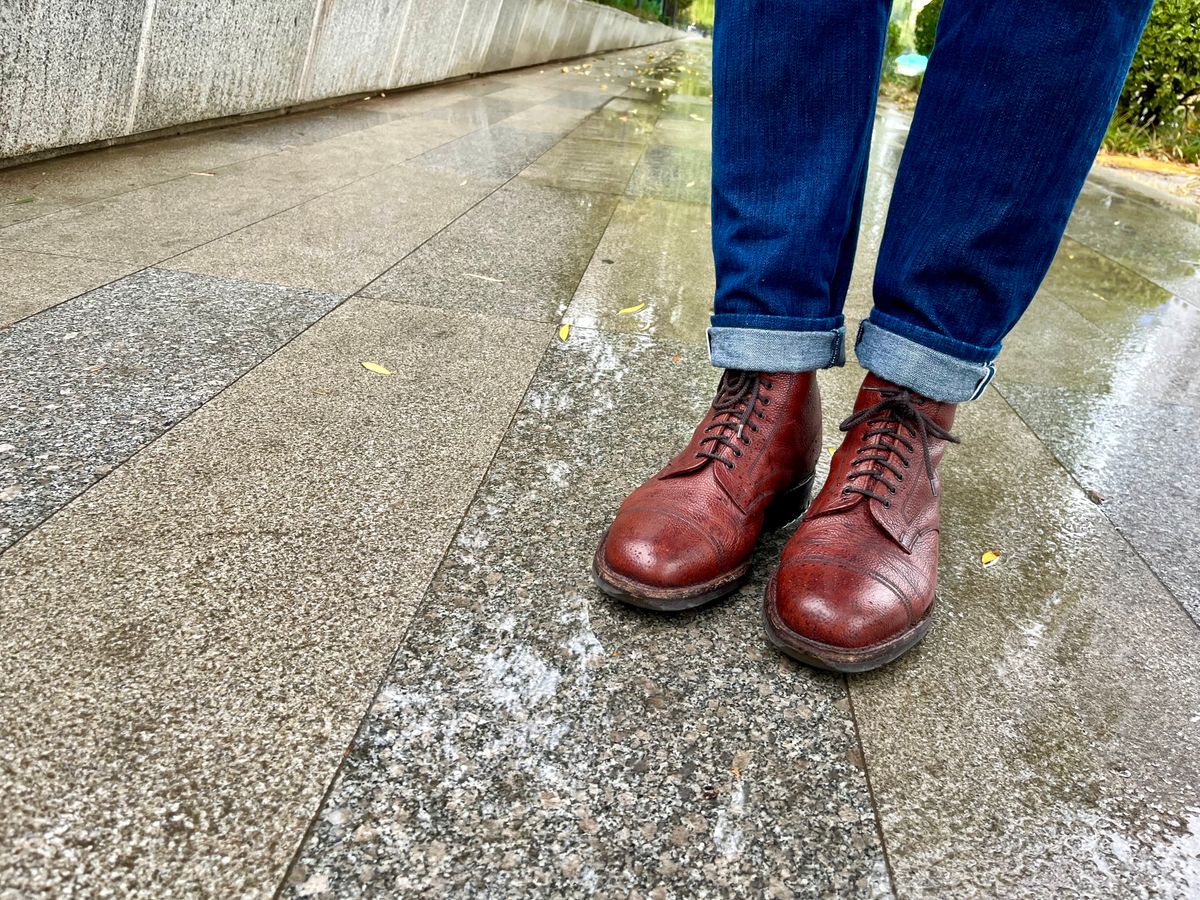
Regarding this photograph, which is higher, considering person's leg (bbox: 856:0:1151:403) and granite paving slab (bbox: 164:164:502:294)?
person's leg (bbox: 856:0:1151:403)

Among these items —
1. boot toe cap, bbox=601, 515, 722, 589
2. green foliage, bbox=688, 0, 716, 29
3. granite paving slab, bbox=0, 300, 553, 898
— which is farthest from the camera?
green foliage, bbox=688, 0, 716, 29

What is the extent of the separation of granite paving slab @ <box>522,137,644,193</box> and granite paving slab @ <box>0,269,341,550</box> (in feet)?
6.92

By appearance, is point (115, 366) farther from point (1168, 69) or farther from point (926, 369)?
point (1168, 69)

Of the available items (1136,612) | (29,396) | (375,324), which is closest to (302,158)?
(375,324)

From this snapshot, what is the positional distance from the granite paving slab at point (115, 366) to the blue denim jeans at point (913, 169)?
1.09 metres

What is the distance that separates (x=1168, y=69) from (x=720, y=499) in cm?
805

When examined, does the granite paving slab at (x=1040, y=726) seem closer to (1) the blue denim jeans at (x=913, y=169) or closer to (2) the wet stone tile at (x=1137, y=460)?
(2) the wet stone tile at (x=1137, y=460)

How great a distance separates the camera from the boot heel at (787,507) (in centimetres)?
145

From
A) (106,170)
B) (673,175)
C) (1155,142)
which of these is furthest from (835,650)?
(1155,142)

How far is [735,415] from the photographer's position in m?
1.39

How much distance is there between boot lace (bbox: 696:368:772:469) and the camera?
1362 mm

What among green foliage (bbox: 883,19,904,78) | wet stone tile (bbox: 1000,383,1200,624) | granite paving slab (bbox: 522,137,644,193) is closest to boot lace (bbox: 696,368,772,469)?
wet stone tile (bbox: 1000,383,1200,624)

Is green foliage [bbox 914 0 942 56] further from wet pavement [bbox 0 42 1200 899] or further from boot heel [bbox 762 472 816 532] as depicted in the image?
boot heel [bbox 762 472 816 532]

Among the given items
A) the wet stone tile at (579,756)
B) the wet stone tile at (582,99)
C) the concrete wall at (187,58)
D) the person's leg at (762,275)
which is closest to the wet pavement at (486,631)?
the wet stone tile at (579,756)
